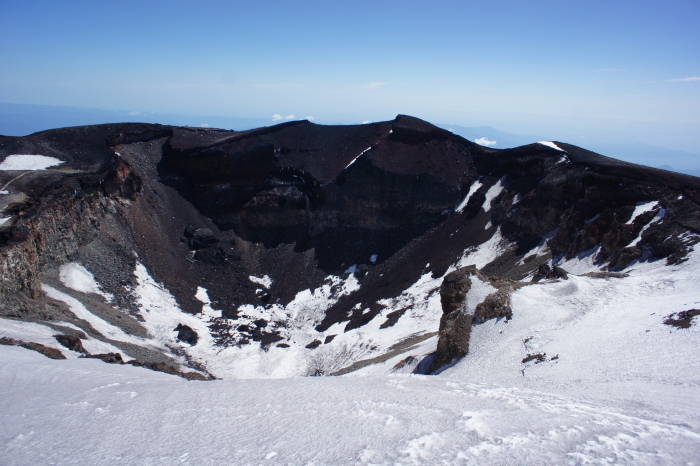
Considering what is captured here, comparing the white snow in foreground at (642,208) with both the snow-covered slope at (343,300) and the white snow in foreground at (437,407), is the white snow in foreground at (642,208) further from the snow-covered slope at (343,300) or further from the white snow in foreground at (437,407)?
the white snow in foreground at (437,407)

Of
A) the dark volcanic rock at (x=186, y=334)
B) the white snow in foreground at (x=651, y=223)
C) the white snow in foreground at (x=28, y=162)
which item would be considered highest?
the white snow in foreground at (x=28, y=162)

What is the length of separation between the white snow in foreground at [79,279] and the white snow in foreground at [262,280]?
12798mm

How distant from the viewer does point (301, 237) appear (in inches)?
1763

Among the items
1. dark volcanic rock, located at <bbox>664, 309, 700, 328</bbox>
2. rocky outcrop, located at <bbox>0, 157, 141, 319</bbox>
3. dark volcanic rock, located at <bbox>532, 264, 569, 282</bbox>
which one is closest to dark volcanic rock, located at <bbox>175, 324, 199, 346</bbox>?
rocky outcrop, located at <bbox>0, 157, 141, 319</bbox>

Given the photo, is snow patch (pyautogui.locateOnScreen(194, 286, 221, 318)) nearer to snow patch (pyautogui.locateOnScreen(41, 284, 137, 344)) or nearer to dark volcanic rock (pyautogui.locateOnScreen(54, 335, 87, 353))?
snow patch (pyautogui.locateOnScreen(41, 284, 137, 344))

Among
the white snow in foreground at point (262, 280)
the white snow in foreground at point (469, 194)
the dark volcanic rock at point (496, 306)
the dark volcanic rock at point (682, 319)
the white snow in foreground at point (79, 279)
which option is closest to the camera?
the dark volcanic rock at point (682, 319)

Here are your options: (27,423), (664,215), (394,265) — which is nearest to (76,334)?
(27,423)

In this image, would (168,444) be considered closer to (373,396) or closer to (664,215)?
(373,396)

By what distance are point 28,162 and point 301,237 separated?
26432 mm

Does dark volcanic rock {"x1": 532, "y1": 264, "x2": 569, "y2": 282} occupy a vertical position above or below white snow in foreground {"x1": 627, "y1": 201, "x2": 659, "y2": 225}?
below

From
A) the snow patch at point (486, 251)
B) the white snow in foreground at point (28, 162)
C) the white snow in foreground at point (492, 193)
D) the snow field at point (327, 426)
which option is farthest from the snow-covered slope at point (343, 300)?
the white snow in foreground at point (28, 162)

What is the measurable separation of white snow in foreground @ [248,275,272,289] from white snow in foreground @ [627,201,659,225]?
30.7 metres

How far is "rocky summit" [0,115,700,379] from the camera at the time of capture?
2322cm

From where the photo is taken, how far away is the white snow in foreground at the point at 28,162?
34287mm
